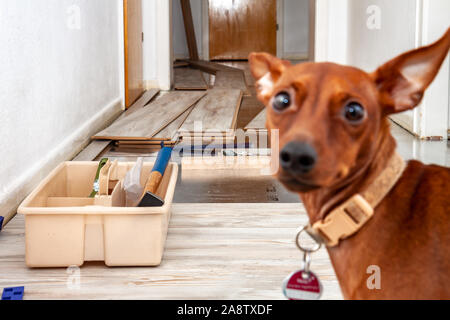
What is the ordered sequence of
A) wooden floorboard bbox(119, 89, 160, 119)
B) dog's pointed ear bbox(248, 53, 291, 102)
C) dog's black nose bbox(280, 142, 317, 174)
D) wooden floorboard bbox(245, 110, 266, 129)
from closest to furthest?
dog's black nose bbox(280, 142, 317, 174) < dog's pointed ear bbox(248, 53, 291, 102) < wooden floorboard bbox(245, 110, 266, 129) < wooden floorboard bbox(119, 89, 160, 119)

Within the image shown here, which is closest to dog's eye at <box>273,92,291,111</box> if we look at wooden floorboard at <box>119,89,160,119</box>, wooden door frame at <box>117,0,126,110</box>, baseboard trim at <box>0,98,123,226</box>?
baseboard trim at <box>0,98,123,226</box>

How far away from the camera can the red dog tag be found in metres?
1.04

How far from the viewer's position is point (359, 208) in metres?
0.91

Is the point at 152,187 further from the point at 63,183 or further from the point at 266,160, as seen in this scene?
the point at 266,160

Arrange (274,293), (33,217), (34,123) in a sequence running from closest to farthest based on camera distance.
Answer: (274,293)
(33,217)
(34,123)

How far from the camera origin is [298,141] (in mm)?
831

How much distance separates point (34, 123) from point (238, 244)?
132 cm

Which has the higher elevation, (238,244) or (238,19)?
(238,19)

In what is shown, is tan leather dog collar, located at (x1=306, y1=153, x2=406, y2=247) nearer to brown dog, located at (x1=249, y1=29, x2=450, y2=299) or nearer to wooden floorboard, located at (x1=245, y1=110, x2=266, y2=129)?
brown dog, located at (x1=249, y1=29, x2=450, y2=299)

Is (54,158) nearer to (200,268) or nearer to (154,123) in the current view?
(154,123)

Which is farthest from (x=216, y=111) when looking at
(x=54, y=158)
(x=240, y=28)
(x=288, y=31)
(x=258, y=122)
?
(x=288, y=31)

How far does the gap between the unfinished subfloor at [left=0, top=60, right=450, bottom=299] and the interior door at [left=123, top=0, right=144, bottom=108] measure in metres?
2.83
